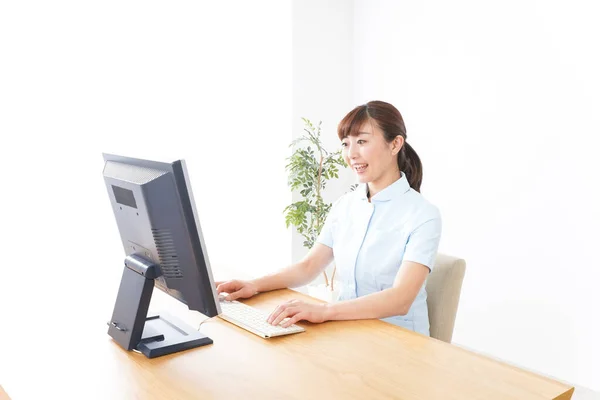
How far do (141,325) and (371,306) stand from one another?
0.65m

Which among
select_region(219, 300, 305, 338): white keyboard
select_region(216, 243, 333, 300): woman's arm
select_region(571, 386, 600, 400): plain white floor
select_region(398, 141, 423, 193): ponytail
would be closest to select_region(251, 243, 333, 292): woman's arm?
select_region(216, 243, 333, 300): woman's arm

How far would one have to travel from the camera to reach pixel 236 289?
1.93 meters

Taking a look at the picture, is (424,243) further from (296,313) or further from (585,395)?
(585,395)

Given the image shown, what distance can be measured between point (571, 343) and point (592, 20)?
1.57 meters

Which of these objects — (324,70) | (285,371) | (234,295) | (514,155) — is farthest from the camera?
(324,70)

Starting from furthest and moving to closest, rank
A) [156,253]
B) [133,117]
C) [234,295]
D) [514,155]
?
[133,117] → [514,155] → [234,295] → [156,253]

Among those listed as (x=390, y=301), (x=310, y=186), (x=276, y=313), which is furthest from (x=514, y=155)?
(x=276, y=313)

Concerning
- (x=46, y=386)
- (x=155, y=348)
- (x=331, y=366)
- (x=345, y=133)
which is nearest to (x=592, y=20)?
(x=345, y=133)

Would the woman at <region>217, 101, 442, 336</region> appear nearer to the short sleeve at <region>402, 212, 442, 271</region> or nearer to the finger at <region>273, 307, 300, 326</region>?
the short sleeve at <region>402, 212, 442, 271</region>

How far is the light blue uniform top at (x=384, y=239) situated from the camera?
1.95 metres

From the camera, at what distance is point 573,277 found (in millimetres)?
2992

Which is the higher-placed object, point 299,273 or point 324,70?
point 324,70

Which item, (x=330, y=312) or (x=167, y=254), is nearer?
(x=167, y=254)

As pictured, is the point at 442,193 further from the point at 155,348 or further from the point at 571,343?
the point at 155,348
